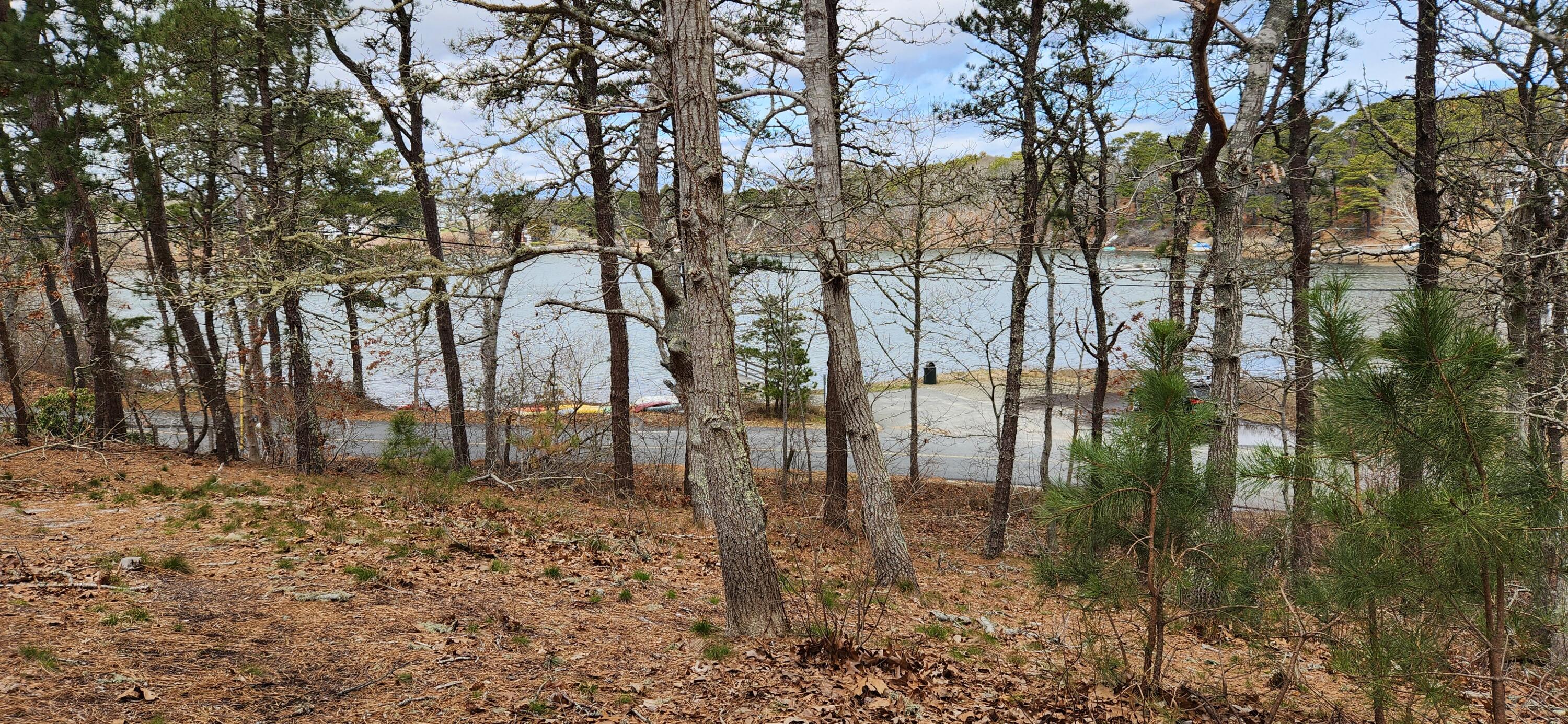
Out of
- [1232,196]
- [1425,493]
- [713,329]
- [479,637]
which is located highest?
[1232,196]

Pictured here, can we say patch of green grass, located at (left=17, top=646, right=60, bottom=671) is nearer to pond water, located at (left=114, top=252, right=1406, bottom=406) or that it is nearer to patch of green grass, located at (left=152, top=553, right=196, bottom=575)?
patch of green grass, located at (left=152, top=553, right=196, bottom=575)

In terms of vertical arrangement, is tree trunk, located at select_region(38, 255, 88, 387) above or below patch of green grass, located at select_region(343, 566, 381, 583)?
above

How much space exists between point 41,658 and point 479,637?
213cm

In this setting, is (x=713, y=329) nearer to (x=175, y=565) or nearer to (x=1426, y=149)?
(x=175, y=565)

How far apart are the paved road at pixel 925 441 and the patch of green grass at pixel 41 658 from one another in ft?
37.7

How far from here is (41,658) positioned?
4.00 metres

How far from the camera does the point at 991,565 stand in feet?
39.0

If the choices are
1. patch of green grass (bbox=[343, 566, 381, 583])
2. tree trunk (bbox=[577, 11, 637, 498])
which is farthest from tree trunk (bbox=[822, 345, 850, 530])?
patch of green grass (bbox=[343, 566, 381, 583])

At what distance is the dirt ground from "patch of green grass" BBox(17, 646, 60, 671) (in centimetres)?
1

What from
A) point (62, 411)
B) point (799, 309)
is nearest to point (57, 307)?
point (62, 411)

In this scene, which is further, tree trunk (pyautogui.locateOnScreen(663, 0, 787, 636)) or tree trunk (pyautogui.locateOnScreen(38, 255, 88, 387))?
tree trunk (pyautogui.locateOnScreen(38, 255, 88, 387))

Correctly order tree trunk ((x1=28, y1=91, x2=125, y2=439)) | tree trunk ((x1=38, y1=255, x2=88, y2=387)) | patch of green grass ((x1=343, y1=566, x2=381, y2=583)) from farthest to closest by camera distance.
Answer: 1. tree trunk ((x1=38, y1=255, x2=88, y2=387))
2. tree trunk ((x1=28, y1=91, x2=125, y2=439))
3. patch of green grass ((x1=343, y1=566, x2=381, y2=583))

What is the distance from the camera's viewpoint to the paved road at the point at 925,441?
18125 millimetres

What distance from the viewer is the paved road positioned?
18125 millimetres
